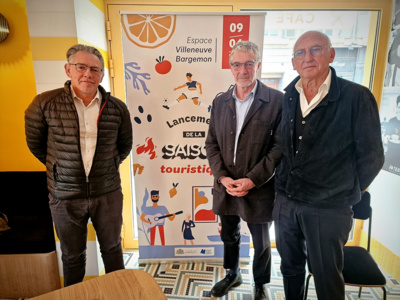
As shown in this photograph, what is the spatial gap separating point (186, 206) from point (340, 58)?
6.68 ft

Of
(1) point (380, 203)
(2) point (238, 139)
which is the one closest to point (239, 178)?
(2) point (238, 139)

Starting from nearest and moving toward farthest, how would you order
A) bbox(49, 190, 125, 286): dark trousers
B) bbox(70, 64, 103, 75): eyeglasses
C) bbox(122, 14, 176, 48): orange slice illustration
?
bbox(70, 64, 103, 75): eyeglasses, bbox(49, 190, 125, 286): dark trousers, bbox(122, 14, 176, 48): orange slice illustration

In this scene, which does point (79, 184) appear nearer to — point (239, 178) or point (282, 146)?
point (239, 178)

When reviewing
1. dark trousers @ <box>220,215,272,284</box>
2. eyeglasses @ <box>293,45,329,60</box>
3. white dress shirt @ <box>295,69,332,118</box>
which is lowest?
dark trousers @ <box>220,215,272,284</box>

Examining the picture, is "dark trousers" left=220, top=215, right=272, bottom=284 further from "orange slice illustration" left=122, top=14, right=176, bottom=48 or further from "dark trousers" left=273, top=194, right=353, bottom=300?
"orange slice illustration" left=122, top=14, right=176, bottom=48

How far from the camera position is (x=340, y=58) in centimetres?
242

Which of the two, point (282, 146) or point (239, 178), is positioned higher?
point (282, 146)

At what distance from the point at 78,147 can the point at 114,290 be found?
92 cm

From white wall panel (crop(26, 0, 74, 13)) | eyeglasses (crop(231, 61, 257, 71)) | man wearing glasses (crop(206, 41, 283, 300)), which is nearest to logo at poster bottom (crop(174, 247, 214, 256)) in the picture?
man wearing glasses (crop(206, 41, 283, 300))

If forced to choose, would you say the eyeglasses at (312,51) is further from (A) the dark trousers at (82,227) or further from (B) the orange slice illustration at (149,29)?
(A) the dark trousers at (82,227)

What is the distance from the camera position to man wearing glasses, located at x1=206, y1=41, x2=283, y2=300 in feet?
5.32

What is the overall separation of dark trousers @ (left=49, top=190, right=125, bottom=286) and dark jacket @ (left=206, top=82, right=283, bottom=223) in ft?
2.35

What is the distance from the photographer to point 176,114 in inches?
81.9

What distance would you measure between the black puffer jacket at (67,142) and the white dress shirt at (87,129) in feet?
0.09
